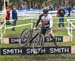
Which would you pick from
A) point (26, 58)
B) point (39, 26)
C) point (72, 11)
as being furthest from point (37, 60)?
point (72, 11)

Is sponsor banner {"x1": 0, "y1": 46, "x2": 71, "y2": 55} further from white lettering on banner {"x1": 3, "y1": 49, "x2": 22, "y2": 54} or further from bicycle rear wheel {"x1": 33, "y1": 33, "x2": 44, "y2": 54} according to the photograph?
bicycle rear wheel {"x1": 33, "y1": 33, "x2": 44, "y2": 54}

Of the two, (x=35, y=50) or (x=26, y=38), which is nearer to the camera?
(x=35, y=50)

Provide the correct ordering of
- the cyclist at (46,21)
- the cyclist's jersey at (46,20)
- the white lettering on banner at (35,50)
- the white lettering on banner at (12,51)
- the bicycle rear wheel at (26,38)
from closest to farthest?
1. the white lettering on banner at (12,51)
2. the white lettering on banner at (35,50)
3. the cyclist at (46,21)
4. the cyclist's jersey at (46,20)
5. the bicycle rear wheel at (26,38)

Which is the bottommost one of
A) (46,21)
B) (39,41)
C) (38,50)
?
(38,50)

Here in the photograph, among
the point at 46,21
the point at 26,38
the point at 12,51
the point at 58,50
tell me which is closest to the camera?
the point at 12,51

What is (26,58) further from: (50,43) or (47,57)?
(50,43)

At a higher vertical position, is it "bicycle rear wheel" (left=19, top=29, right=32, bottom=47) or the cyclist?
the cyclist

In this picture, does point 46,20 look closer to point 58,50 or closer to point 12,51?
point 58,50

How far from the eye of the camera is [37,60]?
12.6 m

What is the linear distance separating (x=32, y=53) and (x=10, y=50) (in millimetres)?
821

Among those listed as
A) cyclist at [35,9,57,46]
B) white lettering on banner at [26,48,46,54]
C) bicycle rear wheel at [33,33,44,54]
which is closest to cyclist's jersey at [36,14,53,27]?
cyclist at [35,9,57,46]

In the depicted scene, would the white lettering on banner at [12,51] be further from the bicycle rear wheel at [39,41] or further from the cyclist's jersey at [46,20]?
the cyclist's jersey at [46,20]

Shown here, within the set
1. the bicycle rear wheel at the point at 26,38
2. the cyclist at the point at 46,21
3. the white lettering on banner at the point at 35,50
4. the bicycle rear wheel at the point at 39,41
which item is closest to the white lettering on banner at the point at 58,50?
the white lettering on banner at the point at 35,50

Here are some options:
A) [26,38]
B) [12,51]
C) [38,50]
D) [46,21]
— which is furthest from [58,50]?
[26,38]
